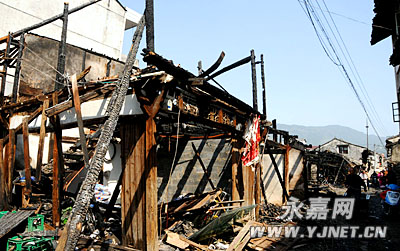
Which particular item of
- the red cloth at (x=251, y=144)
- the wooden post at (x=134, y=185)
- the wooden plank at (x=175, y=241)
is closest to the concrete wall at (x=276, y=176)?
the red cloth at (x=251, y=144)

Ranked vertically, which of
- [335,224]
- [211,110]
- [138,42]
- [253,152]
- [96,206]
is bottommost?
[335,224]

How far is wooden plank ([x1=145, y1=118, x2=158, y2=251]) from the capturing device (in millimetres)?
5816

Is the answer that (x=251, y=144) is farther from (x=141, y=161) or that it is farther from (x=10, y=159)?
(x=10, y=159)

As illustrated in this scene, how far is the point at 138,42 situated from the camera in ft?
18.8

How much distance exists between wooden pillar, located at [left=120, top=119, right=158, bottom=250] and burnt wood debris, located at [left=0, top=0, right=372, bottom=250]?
0.02 meters

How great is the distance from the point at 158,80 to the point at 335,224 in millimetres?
9618

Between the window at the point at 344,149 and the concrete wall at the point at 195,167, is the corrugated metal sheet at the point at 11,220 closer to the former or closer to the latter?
the concrete wall at the point at 195,167

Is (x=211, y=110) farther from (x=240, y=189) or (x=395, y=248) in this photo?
(x=395, y=248)

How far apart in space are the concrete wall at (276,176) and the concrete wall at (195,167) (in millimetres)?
4163

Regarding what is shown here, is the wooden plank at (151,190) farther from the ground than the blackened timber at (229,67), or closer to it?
closer to it

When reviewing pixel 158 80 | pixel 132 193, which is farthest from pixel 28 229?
pixel 158 80

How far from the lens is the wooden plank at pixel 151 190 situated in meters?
5.82

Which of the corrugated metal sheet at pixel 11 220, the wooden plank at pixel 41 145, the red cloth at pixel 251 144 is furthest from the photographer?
the red cloth at pixel 251 144

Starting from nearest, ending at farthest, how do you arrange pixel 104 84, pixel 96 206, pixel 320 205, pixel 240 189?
pixel 104 84, pixel 96 206, pixel 240 189, pixel 320 205
